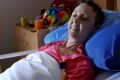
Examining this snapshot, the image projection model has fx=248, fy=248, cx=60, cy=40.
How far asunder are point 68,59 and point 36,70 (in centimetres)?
19

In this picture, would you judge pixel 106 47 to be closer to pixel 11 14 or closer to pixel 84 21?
pixel 84 21

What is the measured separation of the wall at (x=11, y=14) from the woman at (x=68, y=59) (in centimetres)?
155

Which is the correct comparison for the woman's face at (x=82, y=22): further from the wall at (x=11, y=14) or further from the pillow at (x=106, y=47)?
the wall at (x=11, y=14)

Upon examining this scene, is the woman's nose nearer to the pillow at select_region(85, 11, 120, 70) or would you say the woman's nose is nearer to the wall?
the pillow at select_region(85, 11, 120, 70)

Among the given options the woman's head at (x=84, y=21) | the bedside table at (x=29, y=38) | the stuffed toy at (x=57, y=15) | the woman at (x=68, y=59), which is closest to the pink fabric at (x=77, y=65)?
the woman at (x=68, y=59)

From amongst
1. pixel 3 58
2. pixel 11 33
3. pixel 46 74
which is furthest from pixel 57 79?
A: pixel 11 33

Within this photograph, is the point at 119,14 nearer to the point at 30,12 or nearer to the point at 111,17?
the point at 111,17

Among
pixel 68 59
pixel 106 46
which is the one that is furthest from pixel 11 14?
pixel 106 46

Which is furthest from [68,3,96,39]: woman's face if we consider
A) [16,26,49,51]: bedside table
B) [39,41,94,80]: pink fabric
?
[16,26,49,51]: bedside table

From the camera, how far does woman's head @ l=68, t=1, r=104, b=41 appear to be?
155 cm

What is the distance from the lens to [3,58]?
1756 mm

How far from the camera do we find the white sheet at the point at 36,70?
133 cm

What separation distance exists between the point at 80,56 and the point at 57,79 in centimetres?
19

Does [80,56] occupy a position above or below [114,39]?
below
